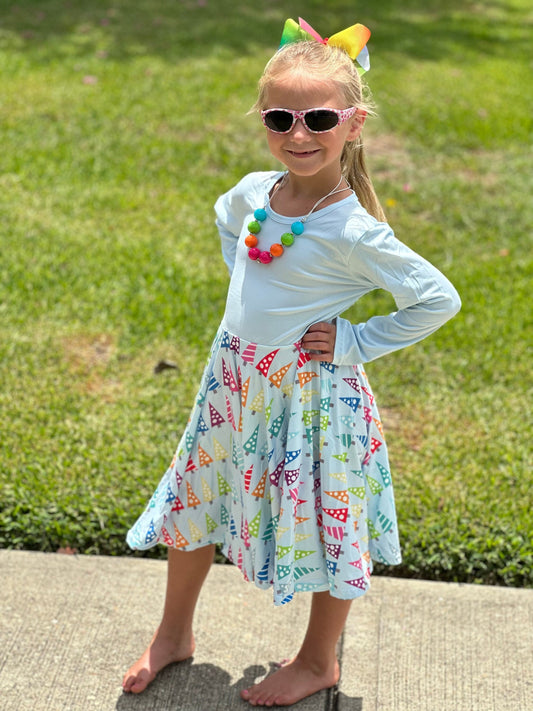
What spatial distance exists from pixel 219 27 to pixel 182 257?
15.6 feet

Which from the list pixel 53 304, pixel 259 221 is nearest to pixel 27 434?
pixel 53 304

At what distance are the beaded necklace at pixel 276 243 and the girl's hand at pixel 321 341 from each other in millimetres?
209

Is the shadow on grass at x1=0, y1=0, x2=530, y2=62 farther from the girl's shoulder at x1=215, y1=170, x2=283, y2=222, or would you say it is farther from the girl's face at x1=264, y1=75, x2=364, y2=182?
the girl's face at x1=264, y1=75, x2=364, y2=182

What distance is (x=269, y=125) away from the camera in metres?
2.08

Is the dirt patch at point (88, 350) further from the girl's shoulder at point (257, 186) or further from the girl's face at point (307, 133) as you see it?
the girl's face at point (307, 133)

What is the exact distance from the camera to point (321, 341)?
217cm

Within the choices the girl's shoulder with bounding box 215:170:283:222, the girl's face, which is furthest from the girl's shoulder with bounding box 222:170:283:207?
the girl's face

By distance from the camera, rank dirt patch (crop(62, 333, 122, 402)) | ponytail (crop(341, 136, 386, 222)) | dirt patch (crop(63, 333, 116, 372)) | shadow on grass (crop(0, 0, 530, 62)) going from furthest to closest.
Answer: shadow on grass (crop(0, 0, 530, 62)) < dirt patch (crop(63, 333, 116, 372)) < dirt patch (crop(62, 333, 122, 402)) < ponytail (crop(341, 136, 386, 222))

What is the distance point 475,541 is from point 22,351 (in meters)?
2.21

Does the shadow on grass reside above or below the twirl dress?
below

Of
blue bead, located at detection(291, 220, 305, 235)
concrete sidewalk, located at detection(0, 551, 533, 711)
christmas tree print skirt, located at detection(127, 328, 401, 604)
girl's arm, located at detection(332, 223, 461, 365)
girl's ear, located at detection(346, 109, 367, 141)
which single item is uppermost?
girl's ear, located at detection(346, 109, 367, 141)

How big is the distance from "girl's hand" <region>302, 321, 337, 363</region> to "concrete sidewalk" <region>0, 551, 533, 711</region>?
1047mm

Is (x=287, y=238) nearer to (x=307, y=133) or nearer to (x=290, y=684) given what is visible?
(x=307, y=133)

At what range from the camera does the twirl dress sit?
2.12 m
